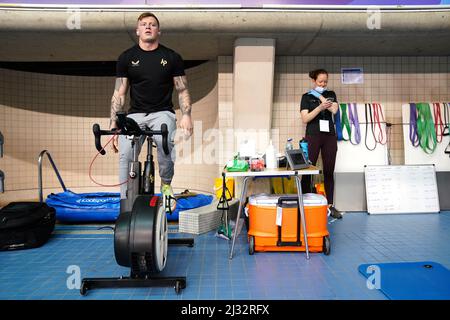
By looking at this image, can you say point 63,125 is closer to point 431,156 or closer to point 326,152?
point 326,152

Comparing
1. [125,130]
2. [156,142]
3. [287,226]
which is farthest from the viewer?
[287,226]

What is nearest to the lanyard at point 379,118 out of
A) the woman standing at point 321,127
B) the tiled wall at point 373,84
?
the tiled wall at point 373,84

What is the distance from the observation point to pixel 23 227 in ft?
8.87

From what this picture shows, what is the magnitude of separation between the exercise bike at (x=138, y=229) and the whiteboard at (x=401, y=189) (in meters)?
3.00

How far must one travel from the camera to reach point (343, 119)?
4.21 m

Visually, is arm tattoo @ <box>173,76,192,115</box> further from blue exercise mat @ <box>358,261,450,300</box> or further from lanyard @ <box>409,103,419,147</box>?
lanyard @ <box>409,103,419,147</box>

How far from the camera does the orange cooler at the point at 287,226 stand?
2.57 meters

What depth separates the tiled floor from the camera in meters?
1.90

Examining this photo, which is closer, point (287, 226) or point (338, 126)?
point (287, 226)

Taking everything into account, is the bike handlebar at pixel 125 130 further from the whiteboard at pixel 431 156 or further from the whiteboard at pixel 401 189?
the whiteboard at pixel 431 156

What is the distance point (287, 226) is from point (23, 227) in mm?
2190

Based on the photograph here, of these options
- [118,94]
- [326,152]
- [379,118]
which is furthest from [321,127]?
[118,94]

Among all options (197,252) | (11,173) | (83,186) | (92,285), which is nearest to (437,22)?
(197,252)

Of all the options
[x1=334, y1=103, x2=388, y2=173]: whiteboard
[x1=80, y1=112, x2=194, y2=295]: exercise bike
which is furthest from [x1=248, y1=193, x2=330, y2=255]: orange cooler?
[x1=334, y1=103, x2=388, y2=173]: whiteboard
